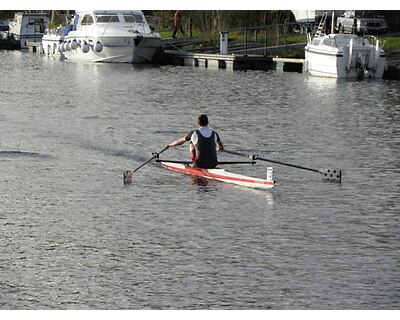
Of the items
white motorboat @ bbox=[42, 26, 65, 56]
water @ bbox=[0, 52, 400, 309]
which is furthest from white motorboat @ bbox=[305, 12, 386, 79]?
white motorboat @ bbox=[42, 26, 65, 56]

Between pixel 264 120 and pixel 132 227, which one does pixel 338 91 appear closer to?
pixel 264 120

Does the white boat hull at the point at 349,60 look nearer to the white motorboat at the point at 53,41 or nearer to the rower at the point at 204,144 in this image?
the rower at the point at 204,144

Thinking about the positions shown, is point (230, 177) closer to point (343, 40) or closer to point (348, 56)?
point (348, 56)

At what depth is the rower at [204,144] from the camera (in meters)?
23.5

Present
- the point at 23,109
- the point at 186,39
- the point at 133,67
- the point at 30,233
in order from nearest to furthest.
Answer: the point at 30,233 < the point at 23,109 < the point at 133,67 < the point at 186,39

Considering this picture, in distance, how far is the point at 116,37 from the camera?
6969cm

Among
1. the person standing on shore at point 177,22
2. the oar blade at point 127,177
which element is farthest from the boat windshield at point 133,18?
the oar blade at point 127,177

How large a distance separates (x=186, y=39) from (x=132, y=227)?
Result: 199ft

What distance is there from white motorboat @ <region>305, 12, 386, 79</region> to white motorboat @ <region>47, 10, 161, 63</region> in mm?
17550

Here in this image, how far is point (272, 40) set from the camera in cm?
6856

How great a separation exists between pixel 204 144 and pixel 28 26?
84.0 m

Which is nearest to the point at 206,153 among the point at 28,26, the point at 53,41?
the point at 53,41
